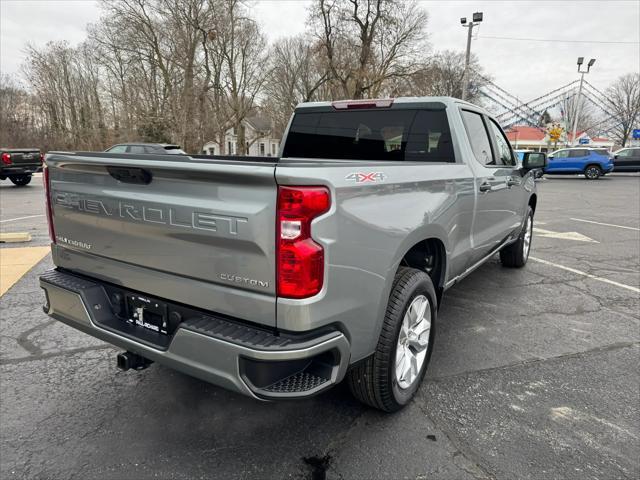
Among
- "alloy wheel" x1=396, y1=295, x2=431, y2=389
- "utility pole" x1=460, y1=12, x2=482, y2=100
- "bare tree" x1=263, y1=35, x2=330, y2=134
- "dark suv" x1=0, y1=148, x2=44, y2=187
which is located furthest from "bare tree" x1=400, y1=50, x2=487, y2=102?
"alloy wheel" x1=396, y1=295, x2=431, y2=389

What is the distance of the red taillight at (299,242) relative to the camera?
178cm

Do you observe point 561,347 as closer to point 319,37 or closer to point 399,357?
point 399,357

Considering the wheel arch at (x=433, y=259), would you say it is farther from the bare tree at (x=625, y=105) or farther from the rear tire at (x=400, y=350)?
the bare tree at (x=625, y=105)

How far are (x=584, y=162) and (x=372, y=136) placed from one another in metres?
25.6

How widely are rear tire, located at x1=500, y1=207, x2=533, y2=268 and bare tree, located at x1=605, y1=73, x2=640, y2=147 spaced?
222 feet

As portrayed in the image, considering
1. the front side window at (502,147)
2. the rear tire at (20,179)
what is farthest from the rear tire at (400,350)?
the rear tire at (20,179)

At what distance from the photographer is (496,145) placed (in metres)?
4.51

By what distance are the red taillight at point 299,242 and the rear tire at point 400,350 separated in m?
0.68

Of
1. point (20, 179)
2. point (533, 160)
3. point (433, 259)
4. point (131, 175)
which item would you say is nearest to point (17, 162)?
point (20, 179)

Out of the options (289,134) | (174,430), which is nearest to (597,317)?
(289,134)

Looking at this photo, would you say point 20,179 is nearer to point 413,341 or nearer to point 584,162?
point 413,341

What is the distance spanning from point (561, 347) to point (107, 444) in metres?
3.42

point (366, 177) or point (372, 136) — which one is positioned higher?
point (372, 136)

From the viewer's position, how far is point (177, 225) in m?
2.05
